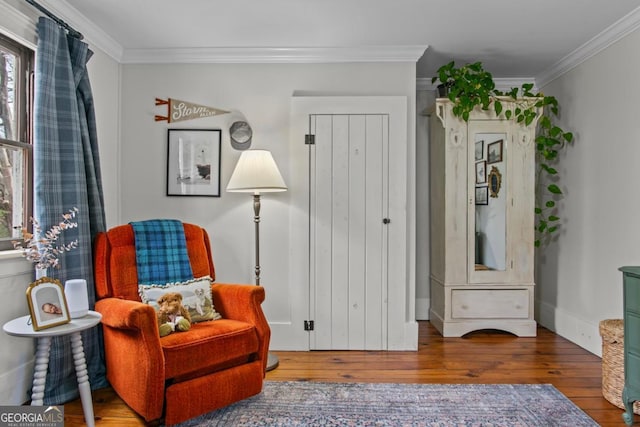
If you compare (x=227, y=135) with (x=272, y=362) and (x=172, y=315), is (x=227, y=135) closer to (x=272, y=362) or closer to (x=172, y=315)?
(x=172, y=315)

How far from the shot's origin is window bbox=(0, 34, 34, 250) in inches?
101

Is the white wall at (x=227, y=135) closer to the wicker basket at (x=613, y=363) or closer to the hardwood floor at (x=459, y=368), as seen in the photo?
the hardwood floor at (x=459, y=368)

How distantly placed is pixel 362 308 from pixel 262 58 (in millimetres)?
2087

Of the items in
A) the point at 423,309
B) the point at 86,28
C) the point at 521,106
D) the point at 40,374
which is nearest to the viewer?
the point at 40,374

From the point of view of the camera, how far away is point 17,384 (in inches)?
100

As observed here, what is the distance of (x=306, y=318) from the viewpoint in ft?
11.9

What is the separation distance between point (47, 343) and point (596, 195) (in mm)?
3677

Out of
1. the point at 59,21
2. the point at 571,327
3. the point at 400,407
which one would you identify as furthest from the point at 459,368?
the point at 59,21

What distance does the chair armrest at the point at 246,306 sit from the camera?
2678 millimetres

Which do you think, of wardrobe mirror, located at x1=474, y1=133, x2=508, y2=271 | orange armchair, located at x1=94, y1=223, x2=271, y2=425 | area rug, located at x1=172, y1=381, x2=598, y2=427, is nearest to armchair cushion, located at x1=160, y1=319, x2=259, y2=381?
orange armchair, located at x1=94, y1=223, x2=271, y2=425

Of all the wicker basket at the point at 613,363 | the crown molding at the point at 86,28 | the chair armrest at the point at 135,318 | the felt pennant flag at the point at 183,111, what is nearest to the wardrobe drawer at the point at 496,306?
the wicker basket at the point at 613,363

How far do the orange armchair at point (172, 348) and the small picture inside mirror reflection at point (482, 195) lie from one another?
2.16 m

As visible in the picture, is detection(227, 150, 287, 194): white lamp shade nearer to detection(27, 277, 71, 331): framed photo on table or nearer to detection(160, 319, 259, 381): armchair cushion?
detection(160, 319, 259, 381): armchair cushion

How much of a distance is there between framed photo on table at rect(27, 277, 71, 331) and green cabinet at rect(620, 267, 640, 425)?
275 centimetres
